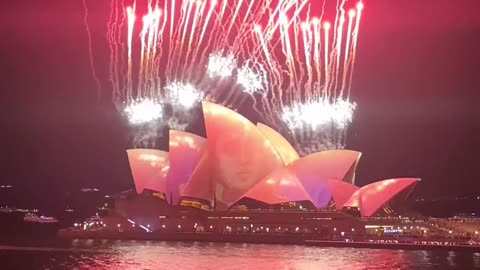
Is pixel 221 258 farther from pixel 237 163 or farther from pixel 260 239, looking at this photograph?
pixel 260 239

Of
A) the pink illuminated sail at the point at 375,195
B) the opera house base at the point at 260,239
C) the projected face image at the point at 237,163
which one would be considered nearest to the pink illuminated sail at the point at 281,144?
the projected face image at the point at 237,163

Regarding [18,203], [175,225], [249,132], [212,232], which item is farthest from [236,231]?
[18,203]

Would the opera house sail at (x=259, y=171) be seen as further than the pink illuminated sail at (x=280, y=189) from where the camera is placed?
No

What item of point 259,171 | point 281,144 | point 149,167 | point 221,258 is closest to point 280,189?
point 259,171

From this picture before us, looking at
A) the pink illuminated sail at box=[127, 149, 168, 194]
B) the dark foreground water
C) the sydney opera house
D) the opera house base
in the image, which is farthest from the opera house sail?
the dark foreground water

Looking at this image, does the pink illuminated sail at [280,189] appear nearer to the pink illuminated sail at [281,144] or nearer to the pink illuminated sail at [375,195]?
the pink illuminated sail at [281,144]

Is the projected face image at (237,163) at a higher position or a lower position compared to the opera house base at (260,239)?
higher
